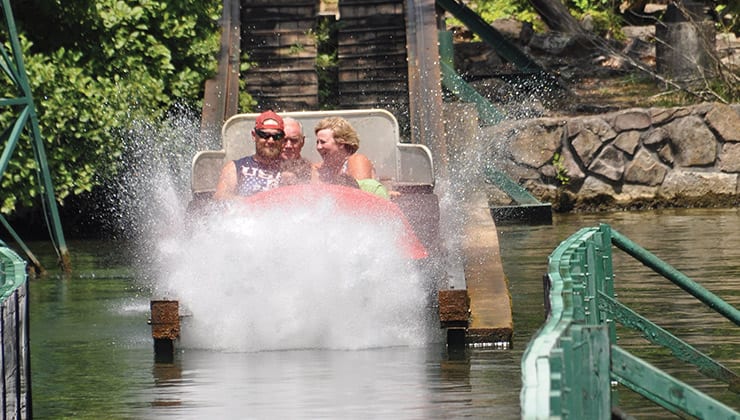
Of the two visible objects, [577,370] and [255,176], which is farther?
[255,176]

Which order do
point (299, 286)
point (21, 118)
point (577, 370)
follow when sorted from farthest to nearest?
point (21, 118) → point (299, 286) → point (577, 370)

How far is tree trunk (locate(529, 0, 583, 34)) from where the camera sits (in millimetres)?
22500

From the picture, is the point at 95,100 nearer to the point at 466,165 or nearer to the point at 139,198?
the point at 139,198

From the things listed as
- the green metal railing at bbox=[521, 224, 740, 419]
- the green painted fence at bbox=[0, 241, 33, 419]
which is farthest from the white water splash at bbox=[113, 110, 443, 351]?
the green metal railing at bbox=[521, 224, 740, 419]

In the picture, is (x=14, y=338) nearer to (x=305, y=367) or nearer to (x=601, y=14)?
(x=305, y=367)

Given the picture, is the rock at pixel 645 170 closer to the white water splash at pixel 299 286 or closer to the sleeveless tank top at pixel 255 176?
the sleeveless tank top at pixel 255 176

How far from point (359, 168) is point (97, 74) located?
18.5 ft

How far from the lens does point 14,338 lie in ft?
→ 19.1

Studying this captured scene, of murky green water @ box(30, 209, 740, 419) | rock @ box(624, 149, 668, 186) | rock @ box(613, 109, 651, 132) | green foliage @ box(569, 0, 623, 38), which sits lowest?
murky green water @ box(30, 209, 740, 419)

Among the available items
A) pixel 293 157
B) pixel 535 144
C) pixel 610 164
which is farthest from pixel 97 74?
pixel 610 164

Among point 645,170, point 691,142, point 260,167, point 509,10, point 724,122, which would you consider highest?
point 509,10

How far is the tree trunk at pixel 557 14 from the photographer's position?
22500mm

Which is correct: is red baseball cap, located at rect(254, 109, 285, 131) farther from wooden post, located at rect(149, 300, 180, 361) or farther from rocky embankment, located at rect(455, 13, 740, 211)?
rocky embankment, located at rect(455, 13, 740, 211)

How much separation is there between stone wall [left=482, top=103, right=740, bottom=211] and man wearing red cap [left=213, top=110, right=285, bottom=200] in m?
7.53
